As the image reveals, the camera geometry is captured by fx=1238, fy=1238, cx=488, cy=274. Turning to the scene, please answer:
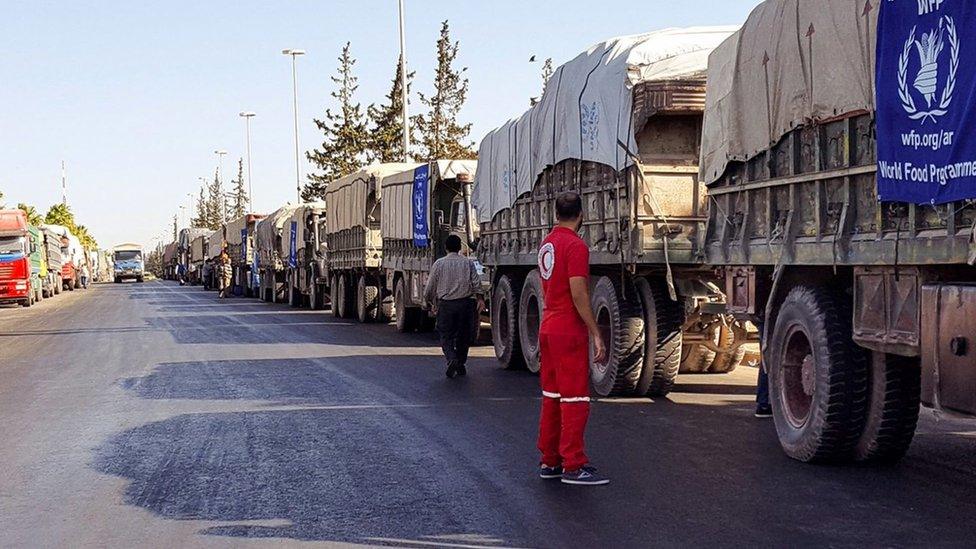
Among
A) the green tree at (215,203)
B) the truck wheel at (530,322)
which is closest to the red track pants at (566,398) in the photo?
the truck wheel at (530,322)

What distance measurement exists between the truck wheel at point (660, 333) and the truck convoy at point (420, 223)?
311 inches

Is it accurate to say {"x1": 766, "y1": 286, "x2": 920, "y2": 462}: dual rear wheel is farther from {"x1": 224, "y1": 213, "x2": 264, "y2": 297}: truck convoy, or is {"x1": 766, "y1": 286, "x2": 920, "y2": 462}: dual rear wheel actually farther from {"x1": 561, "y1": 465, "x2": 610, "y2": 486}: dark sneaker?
A: {"x1": 224, "y1": 213, "x2": 264, "y2": 297}: truck convoy

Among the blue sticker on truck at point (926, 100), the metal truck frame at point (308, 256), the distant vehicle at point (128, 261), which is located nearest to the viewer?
the blue sticker on truck at point (926, 100)

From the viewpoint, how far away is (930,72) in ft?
20.9

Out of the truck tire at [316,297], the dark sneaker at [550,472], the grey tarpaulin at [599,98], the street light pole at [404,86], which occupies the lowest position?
the dark sneaker at [550,472]

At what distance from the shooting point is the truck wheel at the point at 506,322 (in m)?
15.0

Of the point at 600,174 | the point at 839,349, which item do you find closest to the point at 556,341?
the point at 839,349

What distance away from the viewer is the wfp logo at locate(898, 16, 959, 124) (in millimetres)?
6164

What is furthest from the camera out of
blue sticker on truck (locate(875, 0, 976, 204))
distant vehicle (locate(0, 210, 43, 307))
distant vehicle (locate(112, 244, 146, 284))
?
distant vehicle (locate(112, 244, 146, 284))

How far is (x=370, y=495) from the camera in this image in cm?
718

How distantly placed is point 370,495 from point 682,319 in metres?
5.17

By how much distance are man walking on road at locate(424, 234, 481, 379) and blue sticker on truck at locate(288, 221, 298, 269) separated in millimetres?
23027

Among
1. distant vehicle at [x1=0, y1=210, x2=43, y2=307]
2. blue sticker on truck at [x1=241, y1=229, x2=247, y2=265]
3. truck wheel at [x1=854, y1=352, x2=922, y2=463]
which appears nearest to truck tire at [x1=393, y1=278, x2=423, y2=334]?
truck wheel at [x1=854, y1=352, x2=922, y2=463]

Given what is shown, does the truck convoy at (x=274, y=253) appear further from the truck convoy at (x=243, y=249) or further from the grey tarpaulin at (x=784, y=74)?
Result: the grey tarpaulin at (x=784, y=74)
